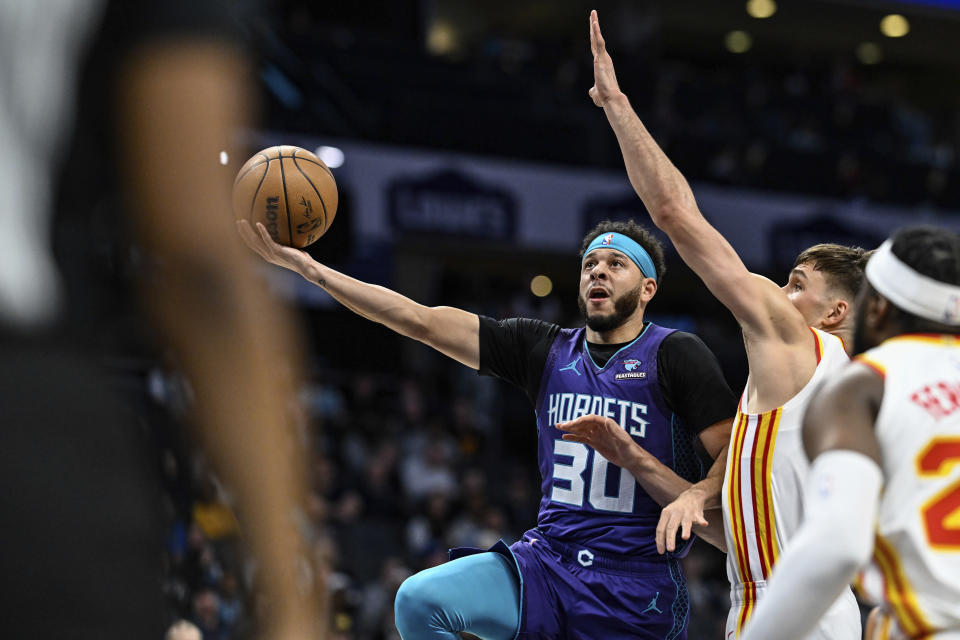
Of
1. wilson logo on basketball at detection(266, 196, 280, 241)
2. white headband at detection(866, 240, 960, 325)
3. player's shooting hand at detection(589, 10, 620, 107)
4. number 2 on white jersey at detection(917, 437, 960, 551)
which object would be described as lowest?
number 2 on white jersey at detection(917, 437, 960, 551)

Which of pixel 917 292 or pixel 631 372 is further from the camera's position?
pixel 631 372

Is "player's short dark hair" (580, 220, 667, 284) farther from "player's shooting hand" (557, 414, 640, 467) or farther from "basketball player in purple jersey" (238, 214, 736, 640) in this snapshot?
"player's shooting hand" (557, 414, 640, 467)

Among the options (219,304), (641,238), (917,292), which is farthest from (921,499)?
(641,238)

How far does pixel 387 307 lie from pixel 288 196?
708 mm

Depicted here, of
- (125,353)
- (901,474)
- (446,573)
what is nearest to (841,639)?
(446,573)

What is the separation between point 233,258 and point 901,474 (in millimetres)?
1805

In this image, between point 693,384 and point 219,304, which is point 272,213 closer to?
point 693,384

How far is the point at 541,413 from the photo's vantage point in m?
5.71

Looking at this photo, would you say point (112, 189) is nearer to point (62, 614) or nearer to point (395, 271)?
point (62, 614)

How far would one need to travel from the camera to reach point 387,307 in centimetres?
573

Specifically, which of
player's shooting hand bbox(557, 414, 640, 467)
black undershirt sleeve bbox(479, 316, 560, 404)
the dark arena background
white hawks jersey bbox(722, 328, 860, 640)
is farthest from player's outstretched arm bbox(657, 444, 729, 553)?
the dark arena background

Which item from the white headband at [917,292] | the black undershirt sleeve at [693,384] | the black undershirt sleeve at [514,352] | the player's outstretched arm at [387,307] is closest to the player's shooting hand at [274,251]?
the player's outstretched arm at [387,307]

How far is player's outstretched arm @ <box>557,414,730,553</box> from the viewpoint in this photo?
4.93 metres

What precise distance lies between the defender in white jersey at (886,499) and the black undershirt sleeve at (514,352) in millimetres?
3036
